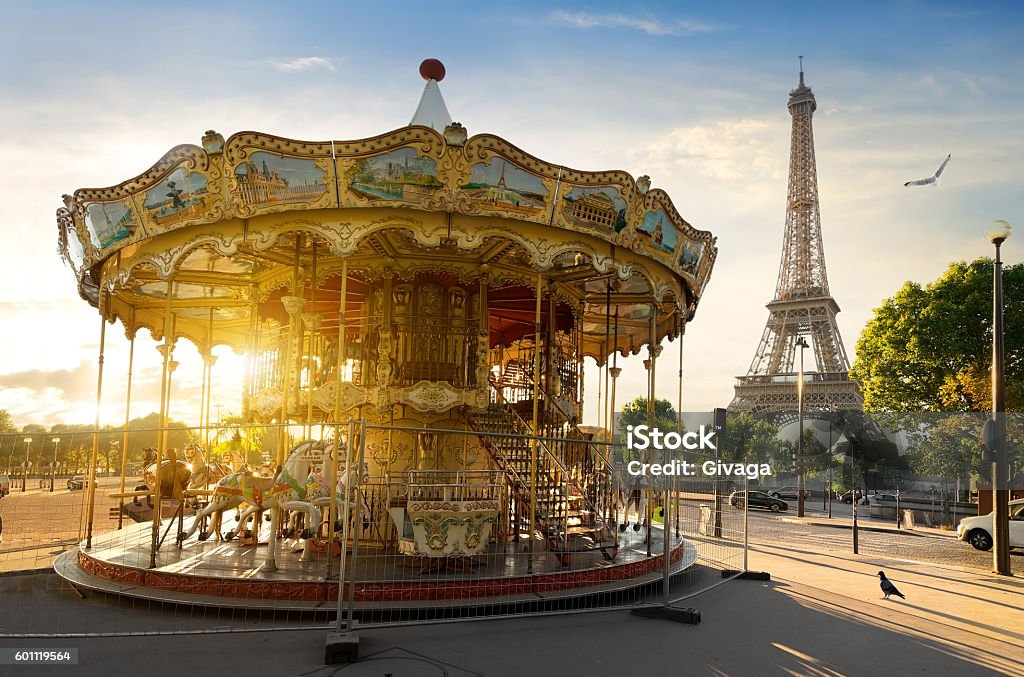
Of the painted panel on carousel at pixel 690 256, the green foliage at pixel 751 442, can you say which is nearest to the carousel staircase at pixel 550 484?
the painted panel on carousel at pixel 690 256

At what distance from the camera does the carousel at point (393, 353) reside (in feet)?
29.5

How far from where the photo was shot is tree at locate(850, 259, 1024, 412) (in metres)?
28.3

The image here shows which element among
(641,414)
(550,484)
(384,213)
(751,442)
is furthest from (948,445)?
(641,414)

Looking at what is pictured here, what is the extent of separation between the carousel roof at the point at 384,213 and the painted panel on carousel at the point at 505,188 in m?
0.02

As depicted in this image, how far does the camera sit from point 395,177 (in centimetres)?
964

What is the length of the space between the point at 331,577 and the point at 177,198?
5.81 m

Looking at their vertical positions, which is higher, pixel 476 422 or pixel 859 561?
pixel 476 422

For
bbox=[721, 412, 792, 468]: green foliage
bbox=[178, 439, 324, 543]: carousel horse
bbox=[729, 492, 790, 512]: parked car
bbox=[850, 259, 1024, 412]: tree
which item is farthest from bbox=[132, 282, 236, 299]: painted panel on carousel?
bbox=[721, 412, 792, 468]: green foliage

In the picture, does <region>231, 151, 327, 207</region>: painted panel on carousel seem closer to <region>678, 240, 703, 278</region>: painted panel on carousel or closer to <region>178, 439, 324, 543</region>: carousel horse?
<region>178, 439, 324, 543</region>: carousel horse

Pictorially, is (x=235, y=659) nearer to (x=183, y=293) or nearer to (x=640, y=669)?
(x=640, y=669)

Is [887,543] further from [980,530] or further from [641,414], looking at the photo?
[641,414]

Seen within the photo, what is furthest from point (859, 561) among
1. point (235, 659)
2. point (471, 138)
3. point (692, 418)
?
point (692, 418)

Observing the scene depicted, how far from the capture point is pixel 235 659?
6520 mm

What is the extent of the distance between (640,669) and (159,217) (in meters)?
8.91
